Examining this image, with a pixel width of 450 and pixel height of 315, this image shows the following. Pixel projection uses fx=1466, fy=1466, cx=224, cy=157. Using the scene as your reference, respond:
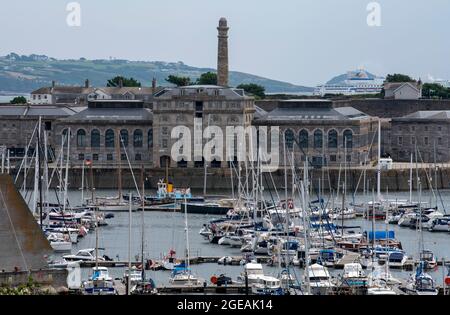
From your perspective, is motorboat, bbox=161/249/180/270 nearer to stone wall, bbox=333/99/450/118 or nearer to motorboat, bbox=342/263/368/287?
motorboat, bbox=342/263/368/287

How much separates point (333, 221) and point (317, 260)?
7.72m

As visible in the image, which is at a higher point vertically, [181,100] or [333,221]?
[181,100]

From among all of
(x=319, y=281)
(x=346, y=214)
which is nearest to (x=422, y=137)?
(x=346, y=214)

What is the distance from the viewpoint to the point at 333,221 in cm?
2908

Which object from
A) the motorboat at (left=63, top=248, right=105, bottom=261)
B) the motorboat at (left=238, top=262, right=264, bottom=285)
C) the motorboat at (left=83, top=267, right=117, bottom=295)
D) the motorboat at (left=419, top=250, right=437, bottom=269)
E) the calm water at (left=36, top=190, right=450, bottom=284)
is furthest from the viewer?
the motorboat at (left=63, top=248, right=105, bottom=261)

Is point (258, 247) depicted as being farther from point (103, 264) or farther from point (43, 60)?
point (43, 60)

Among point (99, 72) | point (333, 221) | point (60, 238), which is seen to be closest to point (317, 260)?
point (60, 238)

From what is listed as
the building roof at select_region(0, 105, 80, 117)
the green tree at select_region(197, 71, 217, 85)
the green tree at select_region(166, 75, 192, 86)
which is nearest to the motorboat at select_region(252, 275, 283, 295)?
the building roof at select_region(0, 105, 80, 117)

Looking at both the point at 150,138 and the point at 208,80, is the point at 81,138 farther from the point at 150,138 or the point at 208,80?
the point at 208,80

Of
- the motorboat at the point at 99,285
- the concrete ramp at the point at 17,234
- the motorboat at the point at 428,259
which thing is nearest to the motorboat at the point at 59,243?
the motorboat at the point at 428,259

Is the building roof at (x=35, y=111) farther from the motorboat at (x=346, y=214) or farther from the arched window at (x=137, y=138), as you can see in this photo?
the motorboat at (x=346, y=214)

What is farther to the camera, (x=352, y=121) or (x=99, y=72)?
Answer: (x=99, y=72)

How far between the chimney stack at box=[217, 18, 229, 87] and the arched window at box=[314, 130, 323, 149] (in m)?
4.97

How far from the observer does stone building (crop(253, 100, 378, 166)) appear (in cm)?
4341
